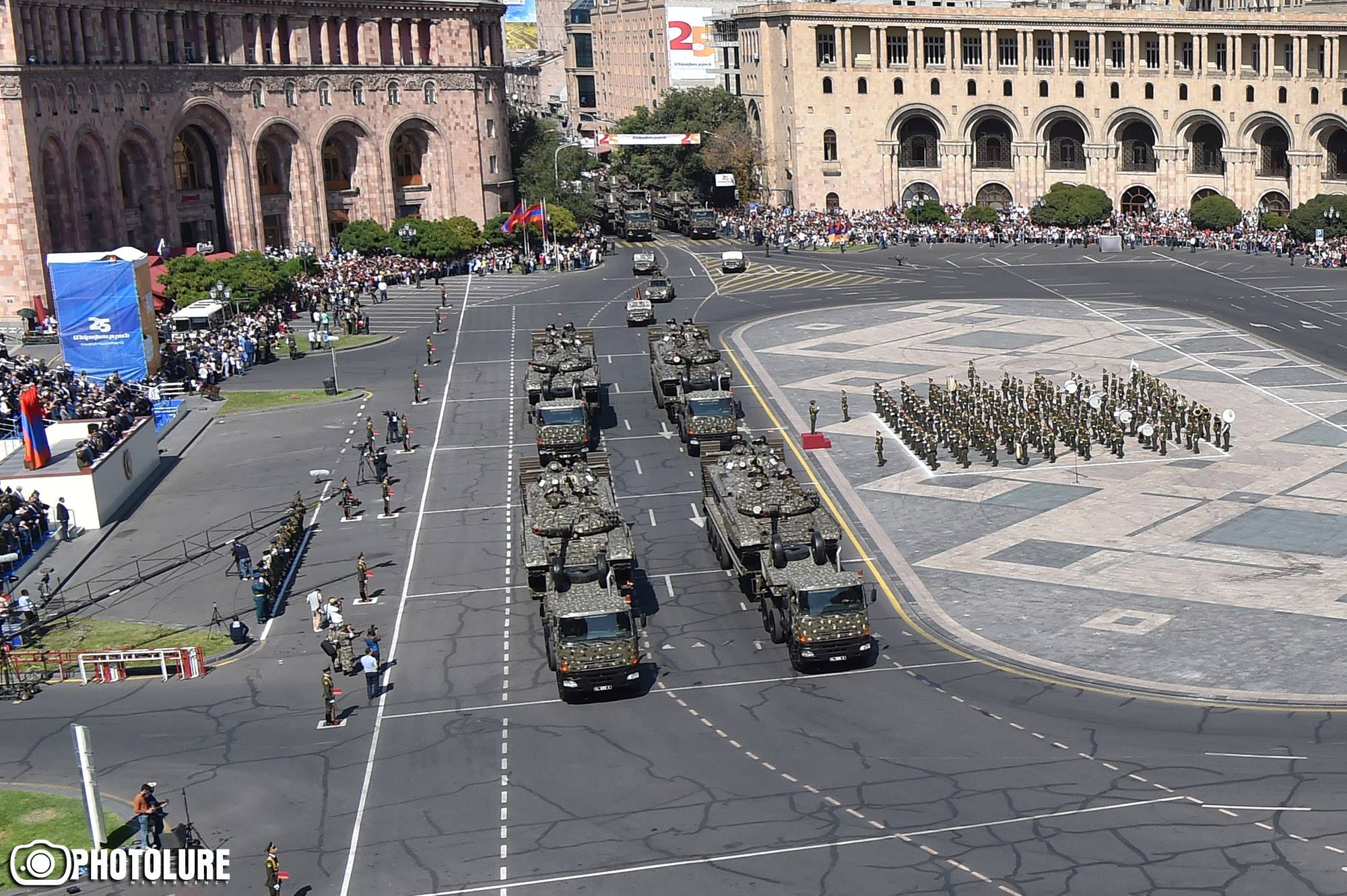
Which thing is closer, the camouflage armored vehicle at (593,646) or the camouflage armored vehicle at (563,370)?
the camouflage armored vehicle at (593,646)

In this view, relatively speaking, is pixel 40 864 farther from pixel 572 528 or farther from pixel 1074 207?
pixel 1074 207

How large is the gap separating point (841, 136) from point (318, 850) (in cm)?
10825

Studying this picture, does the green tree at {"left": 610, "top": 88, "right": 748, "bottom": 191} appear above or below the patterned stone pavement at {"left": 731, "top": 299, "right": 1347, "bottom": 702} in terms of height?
above

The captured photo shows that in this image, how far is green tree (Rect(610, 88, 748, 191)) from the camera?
456 ft

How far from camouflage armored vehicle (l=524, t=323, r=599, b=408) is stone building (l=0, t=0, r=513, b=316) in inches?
1446

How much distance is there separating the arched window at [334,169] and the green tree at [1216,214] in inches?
2470

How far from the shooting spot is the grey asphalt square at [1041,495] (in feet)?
176

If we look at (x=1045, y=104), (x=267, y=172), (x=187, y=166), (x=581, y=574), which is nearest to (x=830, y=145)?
(x=1045, y=104)

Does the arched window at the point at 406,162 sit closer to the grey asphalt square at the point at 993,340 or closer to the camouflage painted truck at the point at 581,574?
the grey asphalt square at the point at 993,340

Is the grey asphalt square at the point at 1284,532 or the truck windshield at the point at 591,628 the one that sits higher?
the truck windshield at the point at 591,628

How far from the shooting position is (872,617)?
144 ft

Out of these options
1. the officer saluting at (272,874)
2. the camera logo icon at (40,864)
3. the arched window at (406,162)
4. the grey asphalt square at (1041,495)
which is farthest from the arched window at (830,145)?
the officer saluting at (272,874)

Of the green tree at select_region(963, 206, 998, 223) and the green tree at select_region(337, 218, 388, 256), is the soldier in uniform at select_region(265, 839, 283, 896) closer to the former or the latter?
the green tree at select_region(337, 218, 388, 256)

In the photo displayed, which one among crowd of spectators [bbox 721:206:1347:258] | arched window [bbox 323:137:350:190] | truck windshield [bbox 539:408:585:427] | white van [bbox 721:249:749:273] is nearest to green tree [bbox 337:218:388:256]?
arched window [bbox 323:137:350:190]
